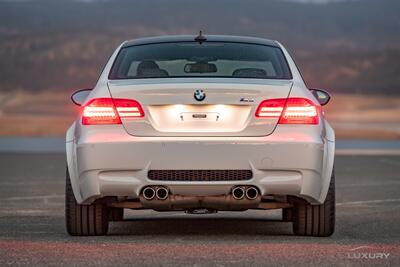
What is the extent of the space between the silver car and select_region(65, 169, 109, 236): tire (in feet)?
0.33

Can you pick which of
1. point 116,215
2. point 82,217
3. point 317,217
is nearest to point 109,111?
point 82,217

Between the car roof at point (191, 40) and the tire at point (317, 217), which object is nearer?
the tire at point (317, 217)

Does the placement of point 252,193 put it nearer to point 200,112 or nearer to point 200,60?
point 200,112

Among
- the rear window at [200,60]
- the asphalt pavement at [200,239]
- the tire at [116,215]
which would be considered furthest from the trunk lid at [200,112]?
the tire at [116,215]

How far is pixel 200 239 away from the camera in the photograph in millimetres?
11594

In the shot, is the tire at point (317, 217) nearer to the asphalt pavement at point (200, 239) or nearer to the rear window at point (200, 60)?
the asphalt pavement at point (200, 239)

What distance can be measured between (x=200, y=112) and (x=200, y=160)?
0.37 m

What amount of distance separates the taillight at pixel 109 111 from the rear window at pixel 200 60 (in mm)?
500

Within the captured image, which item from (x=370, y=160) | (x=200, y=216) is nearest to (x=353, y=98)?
(x=370, y=160)

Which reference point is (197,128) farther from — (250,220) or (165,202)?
(250,220)

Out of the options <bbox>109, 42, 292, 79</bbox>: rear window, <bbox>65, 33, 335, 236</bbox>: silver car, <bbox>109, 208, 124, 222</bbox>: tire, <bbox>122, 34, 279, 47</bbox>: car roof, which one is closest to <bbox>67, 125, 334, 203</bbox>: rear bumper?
<bbox>65, 33, 335, 236</bbox>: silver car

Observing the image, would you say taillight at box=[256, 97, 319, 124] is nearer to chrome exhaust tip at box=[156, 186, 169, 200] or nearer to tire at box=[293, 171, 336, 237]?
tire at box=[293, 171, 336, 237]

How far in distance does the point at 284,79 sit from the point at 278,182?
0.96 metres

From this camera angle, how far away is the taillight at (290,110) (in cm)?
1122
